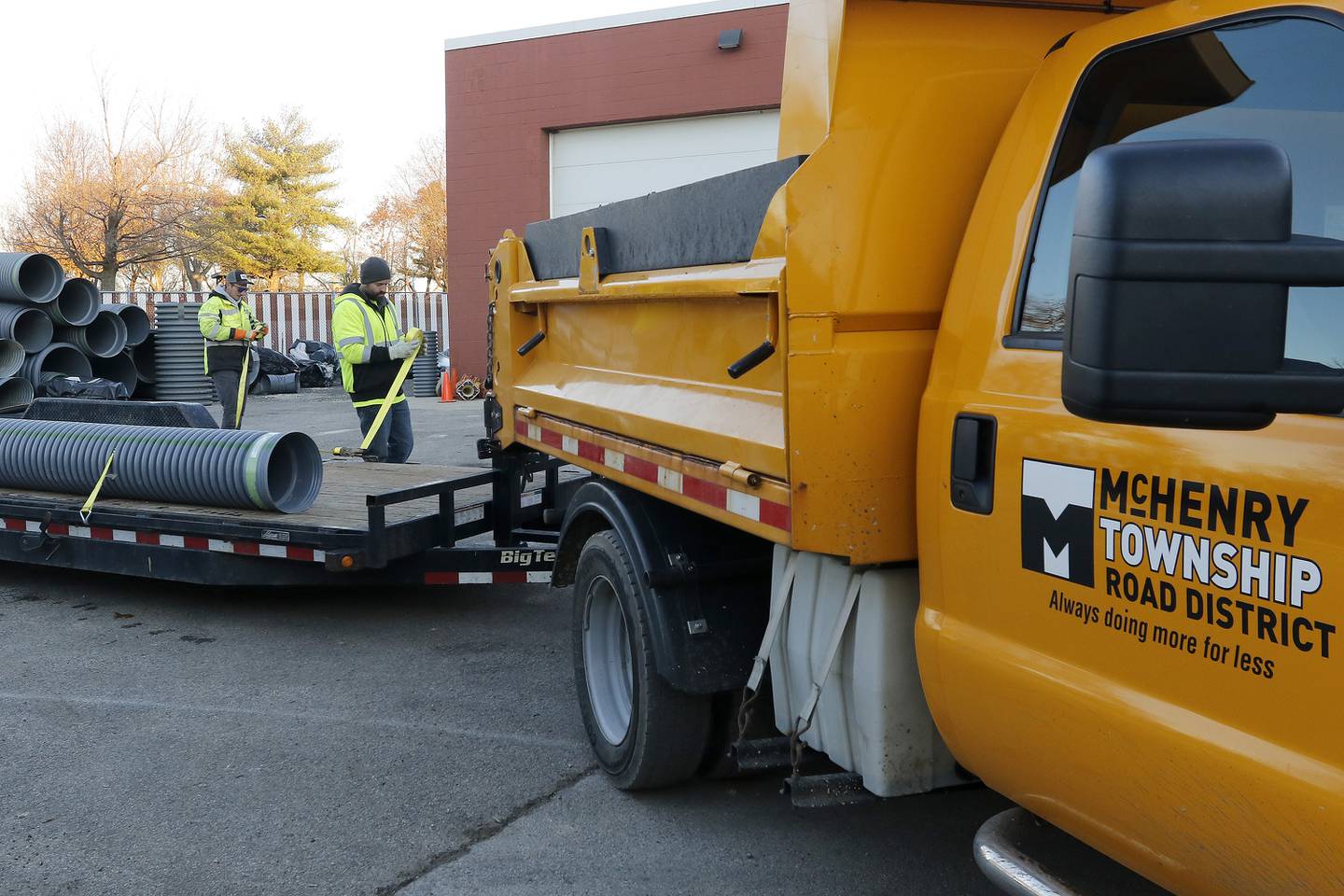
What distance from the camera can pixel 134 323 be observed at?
17.2 meters

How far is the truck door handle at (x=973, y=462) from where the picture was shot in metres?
2.37

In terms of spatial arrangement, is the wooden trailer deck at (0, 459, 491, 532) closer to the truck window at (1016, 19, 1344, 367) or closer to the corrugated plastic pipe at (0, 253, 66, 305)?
the truck window at (1016, 19, 1344, 367)

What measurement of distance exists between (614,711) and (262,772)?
4.36 ft

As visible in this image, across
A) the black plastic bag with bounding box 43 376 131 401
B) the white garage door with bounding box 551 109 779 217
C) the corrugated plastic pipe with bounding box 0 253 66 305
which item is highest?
the white garage door with bounding box 551 109 779 217

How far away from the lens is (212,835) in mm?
3789

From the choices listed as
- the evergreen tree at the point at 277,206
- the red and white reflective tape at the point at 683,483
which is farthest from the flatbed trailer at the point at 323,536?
the evergreen tree at the point at 277,206

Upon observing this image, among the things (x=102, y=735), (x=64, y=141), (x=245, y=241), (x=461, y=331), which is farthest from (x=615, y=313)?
(x=245, y=241)

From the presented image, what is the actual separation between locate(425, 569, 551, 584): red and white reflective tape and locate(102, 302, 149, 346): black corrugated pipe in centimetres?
1285

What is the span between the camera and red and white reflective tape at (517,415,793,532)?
112 inches

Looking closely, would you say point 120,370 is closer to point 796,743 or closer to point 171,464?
point 171,464

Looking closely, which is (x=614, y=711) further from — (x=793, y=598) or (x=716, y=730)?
(x=793, y=598)

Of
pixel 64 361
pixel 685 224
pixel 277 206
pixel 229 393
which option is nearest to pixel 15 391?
pixel 64 361

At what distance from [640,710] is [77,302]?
1422 cm

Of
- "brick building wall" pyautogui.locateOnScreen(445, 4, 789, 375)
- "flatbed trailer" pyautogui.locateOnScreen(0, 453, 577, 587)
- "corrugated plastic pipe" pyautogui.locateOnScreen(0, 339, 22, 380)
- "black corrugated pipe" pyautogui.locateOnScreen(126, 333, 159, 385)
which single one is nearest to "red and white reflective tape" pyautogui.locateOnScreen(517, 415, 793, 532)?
"flatbed trailer" pyautogui.locateOnScreen(0, 453, 577, 587)
